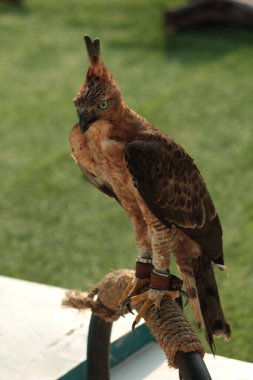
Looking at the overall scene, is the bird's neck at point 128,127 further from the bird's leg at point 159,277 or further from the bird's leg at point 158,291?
the bird's leg at point 158,291

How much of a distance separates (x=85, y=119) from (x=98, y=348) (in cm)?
79

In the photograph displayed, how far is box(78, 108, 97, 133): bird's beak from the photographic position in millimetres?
2547

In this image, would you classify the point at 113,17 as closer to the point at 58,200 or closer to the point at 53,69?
the point at 53,69

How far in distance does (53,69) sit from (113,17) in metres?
2.02

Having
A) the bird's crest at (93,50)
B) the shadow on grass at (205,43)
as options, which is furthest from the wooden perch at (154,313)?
the shadow on grass at (205,43)

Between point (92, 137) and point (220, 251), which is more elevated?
point (92, 137)

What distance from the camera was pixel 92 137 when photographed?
9.05ft

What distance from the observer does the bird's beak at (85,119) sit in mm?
2547

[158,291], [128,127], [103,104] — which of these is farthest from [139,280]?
[103,104]

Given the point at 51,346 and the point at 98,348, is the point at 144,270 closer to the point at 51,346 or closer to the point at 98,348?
the point at 98,348

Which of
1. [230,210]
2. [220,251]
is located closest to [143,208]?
[220,251]

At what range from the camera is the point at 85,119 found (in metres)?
2.56

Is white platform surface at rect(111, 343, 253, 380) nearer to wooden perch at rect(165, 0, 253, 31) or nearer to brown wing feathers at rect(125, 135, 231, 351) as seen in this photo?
brown wing feathers at rect(125, 135, 231, 351)

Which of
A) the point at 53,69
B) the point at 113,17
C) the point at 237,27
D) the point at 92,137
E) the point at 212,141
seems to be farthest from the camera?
the point at 113,17
